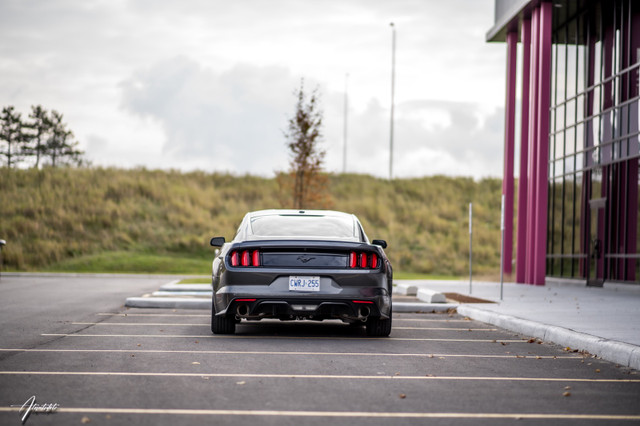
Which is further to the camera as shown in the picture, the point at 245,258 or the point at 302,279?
the point at 245,258

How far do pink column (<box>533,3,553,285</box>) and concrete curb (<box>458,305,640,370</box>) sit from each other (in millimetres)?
12242

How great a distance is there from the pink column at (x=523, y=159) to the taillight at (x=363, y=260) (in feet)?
58.0

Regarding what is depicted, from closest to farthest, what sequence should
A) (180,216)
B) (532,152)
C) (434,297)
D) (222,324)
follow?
(222,324), (434,297), (532,152), (180,216)

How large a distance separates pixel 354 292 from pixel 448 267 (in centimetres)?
2998

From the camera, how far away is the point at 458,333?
10758 millimetres

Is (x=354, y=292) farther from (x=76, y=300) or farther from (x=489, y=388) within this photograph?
(x=76, y=300)

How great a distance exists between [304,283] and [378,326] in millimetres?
1304

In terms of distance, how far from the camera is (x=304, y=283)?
30.5 feet

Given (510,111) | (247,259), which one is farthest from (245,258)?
(510,111)

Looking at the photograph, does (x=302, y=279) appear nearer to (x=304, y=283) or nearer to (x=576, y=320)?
(x=304, y=283)

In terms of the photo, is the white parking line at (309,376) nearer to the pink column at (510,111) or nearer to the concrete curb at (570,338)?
the concrete curb at (570,338)

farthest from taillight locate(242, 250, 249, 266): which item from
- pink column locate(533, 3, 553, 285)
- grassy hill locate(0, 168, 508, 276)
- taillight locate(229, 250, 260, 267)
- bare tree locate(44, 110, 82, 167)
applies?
bare tree locate(44, 110, 82, 167)

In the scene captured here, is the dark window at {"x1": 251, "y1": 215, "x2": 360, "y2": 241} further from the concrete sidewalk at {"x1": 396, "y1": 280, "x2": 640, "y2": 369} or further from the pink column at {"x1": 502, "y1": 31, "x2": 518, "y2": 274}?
the pink column at {"x1": 502, "y1": 31, "x2": 518, "y2": 274}
